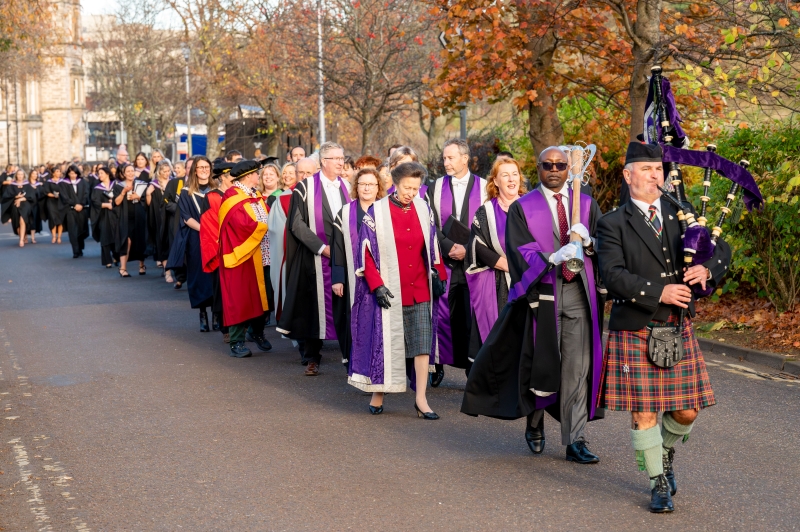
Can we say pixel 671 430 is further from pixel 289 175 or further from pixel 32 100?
pixel 32 100

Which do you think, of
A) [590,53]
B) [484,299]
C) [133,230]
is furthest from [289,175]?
[133,230]

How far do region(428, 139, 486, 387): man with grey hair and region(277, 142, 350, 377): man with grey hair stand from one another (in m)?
1.23

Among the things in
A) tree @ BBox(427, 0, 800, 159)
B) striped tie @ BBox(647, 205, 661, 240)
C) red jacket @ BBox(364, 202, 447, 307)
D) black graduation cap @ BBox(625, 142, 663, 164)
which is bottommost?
red jacket @ BBox(364, 202, 447, 307)

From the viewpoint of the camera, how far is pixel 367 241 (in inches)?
325

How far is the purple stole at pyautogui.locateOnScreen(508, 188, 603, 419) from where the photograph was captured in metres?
6.46

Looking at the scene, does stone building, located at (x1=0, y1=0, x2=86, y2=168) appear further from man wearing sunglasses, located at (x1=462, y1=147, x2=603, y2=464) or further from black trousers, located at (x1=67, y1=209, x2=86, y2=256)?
man wearing sunglasses, located at (x1=462, y1=147, x2=603, y2=464)

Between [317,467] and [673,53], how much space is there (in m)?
7.89

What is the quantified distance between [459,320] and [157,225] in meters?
11.1

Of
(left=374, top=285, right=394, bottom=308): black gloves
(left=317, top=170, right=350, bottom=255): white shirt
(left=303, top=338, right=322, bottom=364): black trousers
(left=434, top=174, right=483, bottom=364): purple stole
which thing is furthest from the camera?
(left=317, top=170, right=350, bottom=255): white shirt

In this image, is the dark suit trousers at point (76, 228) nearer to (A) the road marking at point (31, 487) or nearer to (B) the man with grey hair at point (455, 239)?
(B) the man with grey hair at point (455, 239)

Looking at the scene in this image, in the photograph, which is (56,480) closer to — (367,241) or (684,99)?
(367,241)

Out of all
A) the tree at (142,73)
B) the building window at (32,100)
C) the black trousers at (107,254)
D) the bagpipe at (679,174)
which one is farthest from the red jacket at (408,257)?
the building window at (32,100)

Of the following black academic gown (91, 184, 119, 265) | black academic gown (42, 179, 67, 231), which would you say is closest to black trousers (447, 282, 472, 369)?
black academic gown (91, 184, 119, 265)

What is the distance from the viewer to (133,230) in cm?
2014
